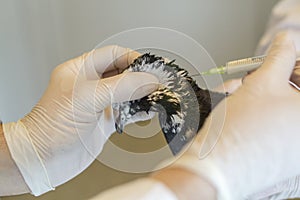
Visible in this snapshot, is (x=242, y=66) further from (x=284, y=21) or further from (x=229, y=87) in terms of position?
(x=284, y=21)

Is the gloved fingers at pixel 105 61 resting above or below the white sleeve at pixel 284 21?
above

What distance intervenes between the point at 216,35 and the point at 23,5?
68 centimetres

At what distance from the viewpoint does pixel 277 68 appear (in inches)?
24.9

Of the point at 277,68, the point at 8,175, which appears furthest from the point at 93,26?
the point at 277,68

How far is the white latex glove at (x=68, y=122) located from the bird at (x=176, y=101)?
0.04m

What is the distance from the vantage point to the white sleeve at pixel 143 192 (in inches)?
20.0

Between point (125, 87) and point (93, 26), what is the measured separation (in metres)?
0.79

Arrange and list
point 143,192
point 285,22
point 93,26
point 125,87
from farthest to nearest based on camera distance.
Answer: point 93,26
point 285,22
point 125,87
point 143,192

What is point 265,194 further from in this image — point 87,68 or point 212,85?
point 87,68

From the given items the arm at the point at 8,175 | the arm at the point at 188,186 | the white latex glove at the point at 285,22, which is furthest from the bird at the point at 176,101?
the white latex glove at the point at 285,22

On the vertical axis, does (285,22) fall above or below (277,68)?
below

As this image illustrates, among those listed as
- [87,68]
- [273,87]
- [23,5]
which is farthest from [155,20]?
[273,87]

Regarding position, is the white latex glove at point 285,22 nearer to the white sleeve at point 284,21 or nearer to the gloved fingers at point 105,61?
the white sleeve at point 284,21

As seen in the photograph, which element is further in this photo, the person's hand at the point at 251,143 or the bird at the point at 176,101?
the bird at the point at 176,101
